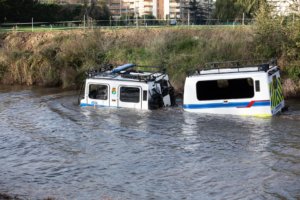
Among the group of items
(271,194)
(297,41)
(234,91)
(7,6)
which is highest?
(7,6)

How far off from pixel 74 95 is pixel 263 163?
51.7 ft

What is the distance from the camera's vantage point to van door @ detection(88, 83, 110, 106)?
22.8 metres

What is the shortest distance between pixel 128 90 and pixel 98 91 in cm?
161

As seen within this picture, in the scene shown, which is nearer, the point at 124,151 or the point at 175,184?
the point at 175,184

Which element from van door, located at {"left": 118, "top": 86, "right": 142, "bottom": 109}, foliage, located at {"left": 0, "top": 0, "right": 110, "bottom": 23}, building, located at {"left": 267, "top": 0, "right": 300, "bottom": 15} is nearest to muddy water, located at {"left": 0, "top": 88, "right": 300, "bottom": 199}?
van door, located at {"left": 118, "top": 86, "right": 142, "bottom": 109}

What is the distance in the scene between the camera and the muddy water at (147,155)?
43.6ft

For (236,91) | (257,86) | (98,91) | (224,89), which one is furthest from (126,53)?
(257,86)

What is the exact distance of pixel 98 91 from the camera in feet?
75.9

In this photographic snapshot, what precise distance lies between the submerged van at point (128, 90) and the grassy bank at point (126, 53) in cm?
502

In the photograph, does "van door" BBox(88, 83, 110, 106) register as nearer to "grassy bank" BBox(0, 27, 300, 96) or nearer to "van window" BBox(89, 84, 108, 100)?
"van window" BBox(89, 84, 108, 100)

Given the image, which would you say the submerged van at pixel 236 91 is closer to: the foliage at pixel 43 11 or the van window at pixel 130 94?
the van window at pixel 130 94

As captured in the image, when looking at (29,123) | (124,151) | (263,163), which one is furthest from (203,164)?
(29,123)

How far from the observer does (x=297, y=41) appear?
26891 mm

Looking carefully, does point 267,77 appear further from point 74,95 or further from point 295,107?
point 74,95
